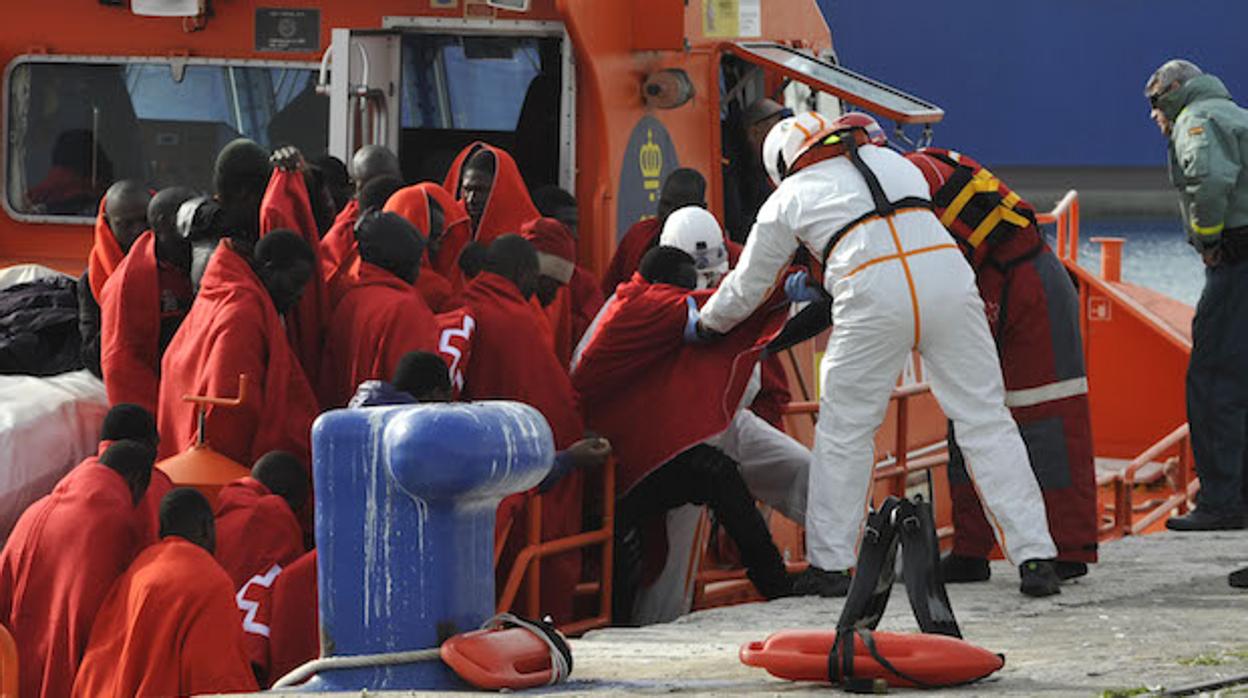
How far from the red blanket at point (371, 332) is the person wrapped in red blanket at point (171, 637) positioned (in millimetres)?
1340

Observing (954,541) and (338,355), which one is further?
(954,541)

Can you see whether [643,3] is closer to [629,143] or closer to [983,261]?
[629,143]

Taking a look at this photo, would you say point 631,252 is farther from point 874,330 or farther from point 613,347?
point 874,330

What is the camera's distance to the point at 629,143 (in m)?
8.39

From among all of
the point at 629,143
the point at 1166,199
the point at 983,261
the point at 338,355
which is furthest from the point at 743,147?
the point at 1166,199

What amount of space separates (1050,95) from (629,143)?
80.5 ft

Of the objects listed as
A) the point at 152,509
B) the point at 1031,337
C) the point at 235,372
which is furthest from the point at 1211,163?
the point at 152,509

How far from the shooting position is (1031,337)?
733 centimetres

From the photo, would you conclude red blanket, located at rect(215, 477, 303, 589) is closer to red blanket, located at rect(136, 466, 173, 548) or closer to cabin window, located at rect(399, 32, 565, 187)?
red blanket, located at rect(136, 466, 173, 548)

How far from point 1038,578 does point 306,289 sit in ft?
7.76

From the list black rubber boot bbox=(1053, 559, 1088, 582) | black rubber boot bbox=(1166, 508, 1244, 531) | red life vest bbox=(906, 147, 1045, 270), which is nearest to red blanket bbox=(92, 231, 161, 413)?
red life vest bbox=(906, 147, 1045, 270)

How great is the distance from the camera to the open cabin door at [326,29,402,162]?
314 inches

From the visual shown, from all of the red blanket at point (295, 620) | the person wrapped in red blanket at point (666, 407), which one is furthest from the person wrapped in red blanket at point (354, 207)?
the red blanket at point (295, 620)

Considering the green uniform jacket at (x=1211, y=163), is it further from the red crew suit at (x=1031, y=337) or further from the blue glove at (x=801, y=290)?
the blue glove at (x=801, y=290)
